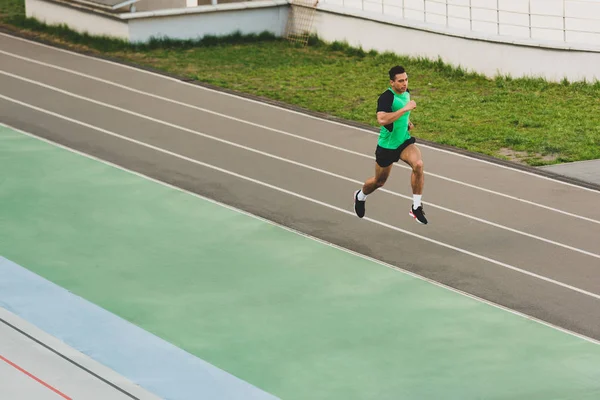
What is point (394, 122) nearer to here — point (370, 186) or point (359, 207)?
point (370, 186)

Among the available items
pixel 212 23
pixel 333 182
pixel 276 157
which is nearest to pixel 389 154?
pixel 333 182

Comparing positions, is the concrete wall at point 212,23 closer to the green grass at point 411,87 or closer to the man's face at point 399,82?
the green grass at point 411,87

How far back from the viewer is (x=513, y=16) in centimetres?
2294

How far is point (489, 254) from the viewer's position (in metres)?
12.9

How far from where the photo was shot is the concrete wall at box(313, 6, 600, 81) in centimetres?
2156

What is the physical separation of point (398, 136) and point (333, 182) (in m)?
3.07

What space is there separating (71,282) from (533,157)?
824cm

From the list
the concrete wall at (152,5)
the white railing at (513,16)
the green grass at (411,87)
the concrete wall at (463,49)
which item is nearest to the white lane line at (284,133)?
the green grass at (411,87)

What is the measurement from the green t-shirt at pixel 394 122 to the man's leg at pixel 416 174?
0.14 metres

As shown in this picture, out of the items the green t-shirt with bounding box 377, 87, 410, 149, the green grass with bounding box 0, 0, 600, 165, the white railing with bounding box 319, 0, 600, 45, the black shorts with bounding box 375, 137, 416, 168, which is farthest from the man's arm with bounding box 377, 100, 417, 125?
the white railing with bounding box 319, 0, 600, 45

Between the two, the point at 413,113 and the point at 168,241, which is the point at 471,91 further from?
the point at 168,241

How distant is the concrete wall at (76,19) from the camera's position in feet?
83.0

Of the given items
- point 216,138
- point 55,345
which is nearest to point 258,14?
point 216,138

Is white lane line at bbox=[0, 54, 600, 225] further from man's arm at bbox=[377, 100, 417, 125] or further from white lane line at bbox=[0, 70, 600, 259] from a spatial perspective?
man's arm at bbox=[377, 100, 417, 125]
